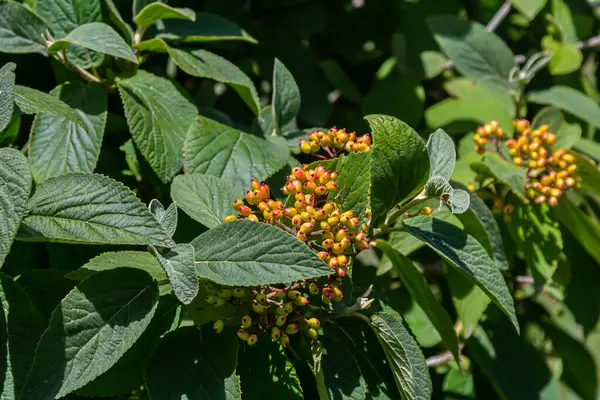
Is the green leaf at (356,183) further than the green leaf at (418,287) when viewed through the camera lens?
No

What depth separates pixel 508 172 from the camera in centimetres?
160

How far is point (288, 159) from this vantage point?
146 cm

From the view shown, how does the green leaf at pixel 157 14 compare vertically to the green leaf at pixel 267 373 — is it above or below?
above

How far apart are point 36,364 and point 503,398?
139cm

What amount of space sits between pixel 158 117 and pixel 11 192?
Result: 19.5 inches

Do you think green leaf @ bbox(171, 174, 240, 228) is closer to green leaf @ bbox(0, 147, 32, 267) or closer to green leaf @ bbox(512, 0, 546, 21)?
green leaf @ bbox(0, 147, 32, 267)

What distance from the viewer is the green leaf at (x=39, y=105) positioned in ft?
3.77

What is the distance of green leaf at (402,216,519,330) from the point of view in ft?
3.91

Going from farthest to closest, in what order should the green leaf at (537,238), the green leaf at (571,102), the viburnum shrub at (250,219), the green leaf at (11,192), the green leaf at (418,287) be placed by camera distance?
the green leaf at (571,102)
the green leaf at (537,238)
the green leaf at (418,287)
the viburnum shrub at (250,219)
the green leaf at (11,192)

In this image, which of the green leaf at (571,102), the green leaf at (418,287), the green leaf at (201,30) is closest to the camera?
the green leaf at (418,287)

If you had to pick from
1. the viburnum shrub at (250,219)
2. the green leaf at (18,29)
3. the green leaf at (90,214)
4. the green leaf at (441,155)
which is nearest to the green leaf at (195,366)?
the viburnum shrub at (250,219)

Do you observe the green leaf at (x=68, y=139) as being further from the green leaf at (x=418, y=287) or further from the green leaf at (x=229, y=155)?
the green leaf at (x=418, y=287)

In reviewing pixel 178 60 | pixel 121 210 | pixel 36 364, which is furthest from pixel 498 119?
pixel 36 364

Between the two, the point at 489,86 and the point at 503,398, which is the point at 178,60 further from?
the point at 503,398
